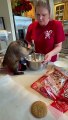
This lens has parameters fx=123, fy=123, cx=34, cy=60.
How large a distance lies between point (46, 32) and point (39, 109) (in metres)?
0.70

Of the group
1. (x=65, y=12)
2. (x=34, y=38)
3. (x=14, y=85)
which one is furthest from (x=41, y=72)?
(x=65, y=12)

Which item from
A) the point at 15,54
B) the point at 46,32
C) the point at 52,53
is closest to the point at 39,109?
the point at 15,54

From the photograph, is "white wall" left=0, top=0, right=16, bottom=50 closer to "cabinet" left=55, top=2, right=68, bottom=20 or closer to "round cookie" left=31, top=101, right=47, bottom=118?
"round cookie" left=31, top=101, right=47, bottom=118

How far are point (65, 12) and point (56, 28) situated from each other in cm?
323

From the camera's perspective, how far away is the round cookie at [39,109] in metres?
0.47

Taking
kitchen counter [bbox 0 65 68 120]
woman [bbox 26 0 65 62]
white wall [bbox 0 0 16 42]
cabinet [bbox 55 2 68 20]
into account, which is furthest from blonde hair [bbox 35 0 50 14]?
cabinet [bbox 55 2 68 20]

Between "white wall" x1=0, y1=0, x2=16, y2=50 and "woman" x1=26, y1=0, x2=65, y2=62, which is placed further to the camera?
"white wall" x1=0, y1=0, x2=16, y2=50

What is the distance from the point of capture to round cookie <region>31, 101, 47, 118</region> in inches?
18.6

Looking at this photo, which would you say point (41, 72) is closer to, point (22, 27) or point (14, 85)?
point (14, 85)

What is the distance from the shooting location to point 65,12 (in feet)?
12.7

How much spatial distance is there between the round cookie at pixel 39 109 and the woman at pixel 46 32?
47cm

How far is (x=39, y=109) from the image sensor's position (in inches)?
19.3

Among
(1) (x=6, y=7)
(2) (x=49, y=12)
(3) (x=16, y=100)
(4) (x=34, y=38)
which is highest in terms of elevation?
(1) (x=6, y=7)

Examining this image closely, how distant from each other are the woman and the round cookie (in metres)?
0.47
